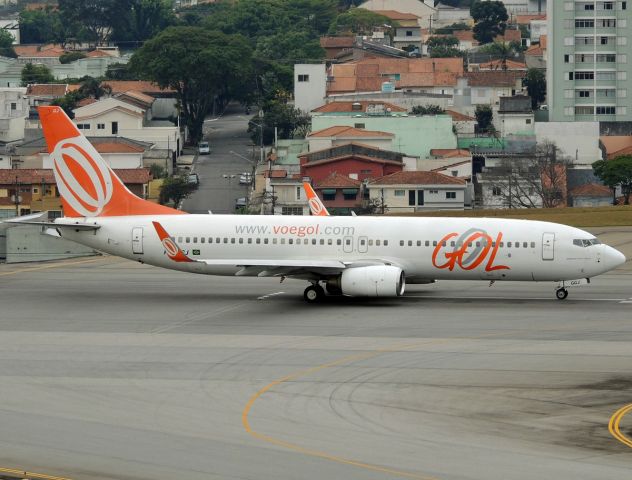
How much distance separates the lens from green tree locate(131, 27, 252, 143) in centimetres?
16662

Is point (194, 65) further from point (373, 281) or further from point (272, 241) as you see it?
point (373, 281)

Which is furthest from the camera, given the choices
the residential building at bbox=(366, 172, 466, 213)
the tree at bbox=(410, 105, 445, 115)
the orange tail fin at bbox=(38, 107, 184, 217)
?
the tree at bbox=(410, 105, 445, 115)

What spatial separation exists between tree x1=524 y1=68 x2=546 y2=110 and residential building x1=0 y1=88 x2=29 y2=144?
66.8 metres

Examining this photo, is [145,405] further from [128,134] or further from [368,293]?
[128,134]

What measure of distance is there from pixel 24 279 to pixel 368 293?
63.8ft

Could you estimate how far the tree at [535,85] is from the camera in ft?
620

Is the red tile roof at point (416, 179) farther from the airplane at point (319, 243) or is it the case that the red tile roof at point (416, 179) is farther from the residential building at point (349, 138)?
the airplane at point (319, 243)

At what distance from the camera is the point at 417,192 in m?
123

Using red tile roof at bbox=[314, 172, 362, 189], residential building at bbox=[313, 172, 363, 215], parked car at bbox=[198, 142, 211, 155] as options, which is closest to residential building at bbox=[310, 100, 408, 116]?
parked car at bbox=[198, 142, 211, 155]

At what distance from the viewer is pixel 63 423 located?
123 feet

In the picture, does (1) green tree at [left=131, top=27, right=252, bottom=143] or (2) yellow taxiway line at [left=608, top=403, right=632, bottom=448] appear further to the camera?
(1) green tree at [left=131, top=27, right=252, bottom=143]

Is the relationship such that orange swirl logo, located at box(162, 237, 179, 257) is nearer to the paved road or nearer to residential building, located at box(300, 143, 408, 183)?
the paved road

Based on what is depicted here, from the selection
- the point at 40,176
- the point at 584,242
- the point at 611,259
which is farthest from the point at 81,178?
the point at 40,176

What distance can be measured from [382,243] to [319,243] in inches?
107
